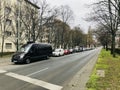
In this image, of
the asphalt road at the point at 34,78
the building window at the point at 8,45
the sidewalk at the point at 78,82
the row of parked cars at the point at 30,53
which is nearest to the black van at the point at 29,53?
the row of parked cars at the point at 30,53

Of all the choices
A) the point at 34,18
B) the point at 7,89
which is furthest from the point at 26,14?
the point at 7,89

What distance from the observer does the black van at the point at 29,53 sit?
1098 inches

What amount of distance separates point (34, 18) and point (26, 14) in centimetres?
190

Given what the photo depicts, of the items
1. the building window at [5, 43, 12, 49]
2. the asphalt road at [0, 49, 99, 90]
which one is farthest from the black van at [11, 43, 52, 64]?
the building window at [5, 43, 12, 49]

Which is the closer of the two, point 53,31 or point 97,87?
point 97,87

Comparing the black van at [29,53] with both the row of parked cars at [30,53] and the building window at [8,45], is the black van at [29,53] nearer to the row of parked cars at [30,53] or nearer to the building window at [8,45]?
the row of parked cars at [30,53]

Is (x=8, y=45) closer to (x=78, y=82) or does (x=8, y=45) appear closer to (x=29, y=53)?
(x=29, y=53)

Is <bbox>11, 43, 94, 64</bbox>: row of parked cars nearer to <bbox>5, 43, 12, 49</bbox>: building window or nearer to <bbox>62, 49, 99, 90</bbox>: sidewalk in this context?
<bbox>62, 49, 99, 90</bbox>: sidewalk

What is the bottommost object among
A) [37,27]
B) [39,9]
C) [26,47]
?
[26,47]

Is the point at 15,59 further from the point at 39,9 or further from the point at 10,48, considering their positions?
the point at 10,48

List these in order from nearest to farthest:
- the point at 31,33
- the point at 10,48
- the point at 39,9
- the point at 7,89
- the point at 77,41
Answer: the point at 7,89
the point at 31,33
the point at 39,9
the point at 10,48
the point at 77,41

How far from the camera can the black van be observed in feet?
91.5

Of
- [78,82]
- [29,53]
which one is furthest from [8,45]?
[78,82]

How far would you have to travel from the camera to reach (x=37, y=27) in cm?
5009
